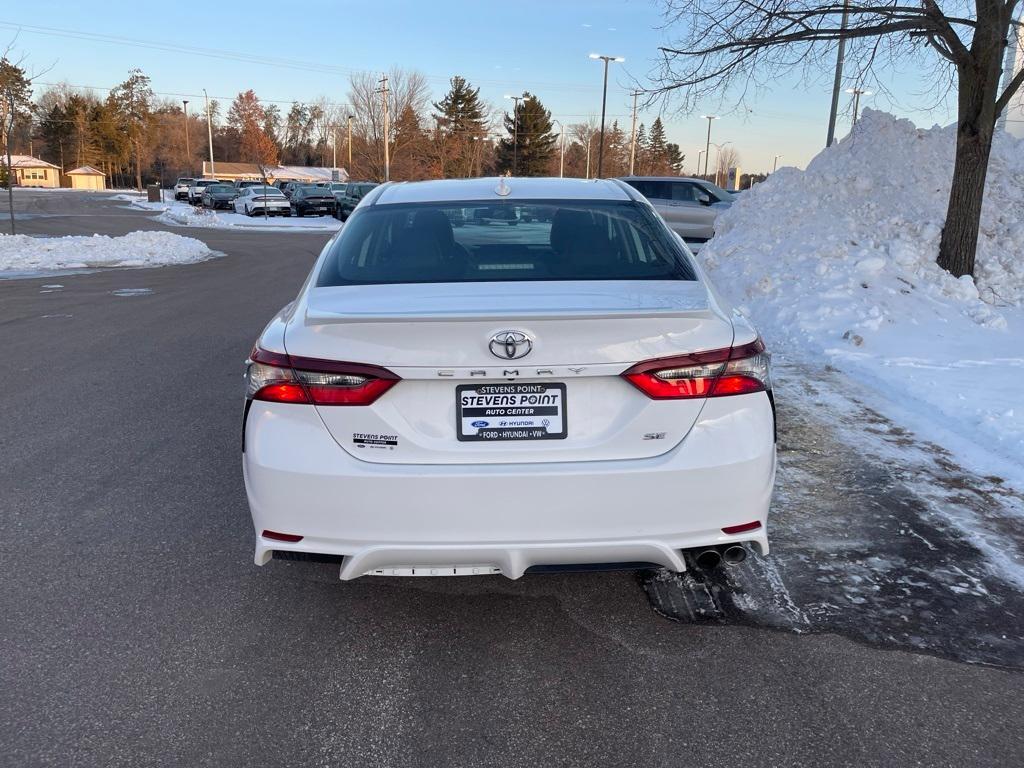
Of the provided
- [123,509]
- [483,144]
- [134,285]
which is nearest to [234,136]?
[483,144]

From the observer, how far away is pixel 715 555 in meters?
3.01

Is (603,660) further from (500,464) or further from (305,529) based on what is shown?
(305,529)

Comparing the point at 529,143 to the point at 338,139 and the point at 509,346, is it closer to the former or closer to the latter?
the point at 338,139

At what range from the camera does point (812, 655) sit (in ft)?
10.1

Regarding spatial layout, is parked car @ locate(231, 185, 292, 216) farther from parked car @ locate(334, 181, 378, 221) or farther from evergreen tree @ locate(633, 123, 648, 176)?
evergreen tree @ locate(633, 123, 648, 176)

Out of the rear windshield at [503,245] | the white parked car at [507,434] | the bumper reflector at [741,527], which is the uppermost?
the rear windshield at [503,245]

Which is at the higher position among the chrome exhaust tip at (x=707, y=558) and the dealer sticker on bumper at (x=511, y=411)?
the dealer sticker on bumper at (x=511, y=411)

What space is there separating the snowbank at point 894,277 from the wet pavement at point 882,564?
71 centimetres

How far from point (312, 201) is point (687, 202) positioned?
3131cm

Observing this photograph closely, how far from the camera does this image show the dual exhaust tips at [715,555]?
117 inches

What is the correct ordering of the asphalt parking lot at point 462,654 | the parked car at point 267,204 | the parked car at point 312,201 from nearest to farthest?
the asphalt parking lot at point 462,654 < the parked car at point 267,204 < the parked car at point 312,201

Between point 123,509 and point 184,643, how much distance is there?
157 cm

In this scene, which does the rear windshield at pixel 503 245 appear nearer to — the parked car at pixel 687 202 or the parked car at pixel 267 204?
the parked car at pixel 687 202

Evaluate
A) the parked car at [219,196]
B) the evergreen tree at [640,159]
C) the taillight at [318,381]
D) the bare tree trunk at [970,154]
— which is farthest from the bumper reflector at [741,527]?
the evergreen tree at [640,159]
